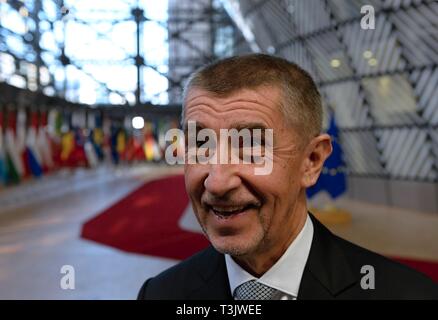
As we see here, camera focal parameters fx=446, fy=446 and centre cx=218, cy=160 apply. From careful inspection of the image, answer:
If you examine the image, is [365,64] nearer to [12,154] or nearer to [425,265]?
[425,265]

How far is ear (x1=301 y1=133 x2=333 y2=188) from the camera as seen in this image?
130 cm

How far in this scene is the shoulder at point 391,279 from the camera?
1318mm

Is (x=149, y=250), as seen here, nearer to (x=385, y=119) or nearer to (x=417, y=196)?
(x=417, y=196)

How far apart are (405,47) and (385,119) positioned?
297cm

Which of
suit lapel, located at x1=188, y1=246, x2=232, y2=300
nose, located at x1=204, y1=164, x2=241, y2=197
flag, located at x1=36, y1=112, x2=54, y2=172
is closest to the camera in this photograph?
nose, located at x1=204, y1=164, x2=241, y2=197

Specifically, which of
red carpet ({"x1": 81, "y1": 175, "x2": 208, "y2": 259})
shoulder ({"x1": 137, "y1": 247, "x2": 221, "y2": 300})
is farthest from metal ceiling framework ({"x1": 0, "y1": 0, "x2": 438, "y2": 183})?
shoulder ({"x1": 137, "y1": 247, "x2": 221, "y2": 300})

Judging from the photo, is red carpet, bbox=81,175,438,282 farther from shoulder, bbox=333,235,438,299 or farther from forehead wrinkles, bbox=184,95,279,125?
forehead wrinkles, bbox=184,95,279,125

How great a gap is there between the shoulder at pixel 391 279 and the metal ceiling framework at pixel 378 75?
38.4ft

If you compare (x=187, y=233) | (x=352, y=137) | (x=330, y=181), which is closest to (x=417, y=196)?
(x=352, y=137)

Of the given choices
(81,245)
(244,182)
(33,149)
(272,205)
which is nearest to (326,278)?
(272,205)

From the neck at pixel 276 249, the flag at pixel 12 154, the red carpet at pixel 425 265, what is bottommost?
the red carpet at pixel 425 265

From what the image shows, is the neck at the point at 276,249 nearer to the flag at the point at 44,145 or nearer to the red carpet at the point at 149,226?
the red carpet at the point at 149,226

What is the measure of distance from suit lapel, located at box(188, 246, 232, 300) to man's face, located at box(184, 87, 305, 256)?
0.29 meters

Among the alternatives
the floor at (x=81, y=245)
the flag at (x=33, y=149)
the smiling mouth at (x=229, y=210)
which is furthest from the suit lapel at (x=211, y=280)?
the flag at (x=33, y=149)
